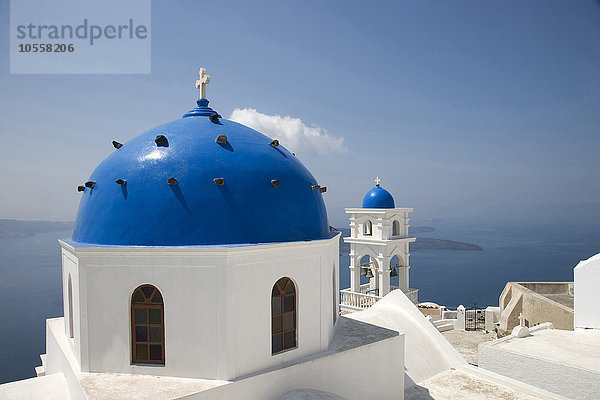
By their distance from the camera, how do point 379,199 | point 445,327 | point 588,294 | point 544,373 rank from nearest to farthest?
point 544,373
point 588,294
point 379,199
point 445,327

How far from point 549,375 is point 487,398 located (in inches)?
122

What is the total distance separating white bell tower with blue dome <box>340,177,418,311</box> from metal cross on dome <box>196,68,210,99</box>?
11.0m

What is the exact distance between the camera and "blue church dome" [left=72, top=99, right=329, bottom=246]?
21.0ft

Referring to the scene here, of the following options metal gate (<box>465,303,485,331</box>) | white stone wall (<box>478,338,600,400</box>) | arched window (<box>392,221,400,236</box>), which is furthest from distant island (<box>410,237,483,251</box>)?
white stone wall (<box>478,338,600,400</box>)

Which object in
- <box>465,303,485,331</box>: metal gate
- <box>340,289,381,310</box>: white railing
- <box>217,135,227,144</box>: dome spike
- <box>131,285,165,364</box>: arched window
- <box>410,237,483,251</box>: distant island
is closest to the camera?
<box>131,285,165,364</box>: arched window

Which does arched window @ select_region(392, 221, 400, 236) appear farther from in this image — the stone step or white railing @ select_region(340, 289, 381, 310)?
the stone step

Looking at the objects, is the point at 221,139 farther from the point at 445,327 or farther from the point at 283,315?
the point at 445,327

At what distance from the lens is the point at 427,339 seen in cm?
1121

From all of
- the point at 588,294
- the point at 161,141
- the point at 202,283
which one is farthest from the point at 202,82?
the point at 588,294

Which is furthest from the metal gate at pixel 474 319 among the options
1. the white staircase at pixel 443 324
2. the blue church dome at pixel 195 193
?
the blue church dome at pixel 195 193

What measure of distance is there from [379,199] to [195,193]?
42.0ft

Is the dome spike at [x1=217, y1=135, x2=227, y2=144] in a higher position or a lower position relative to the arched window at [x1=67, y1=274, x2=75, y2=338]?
higher

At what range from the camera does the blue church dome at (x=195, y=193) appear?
6.39 meters

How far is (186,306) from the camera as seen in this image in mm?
6203
